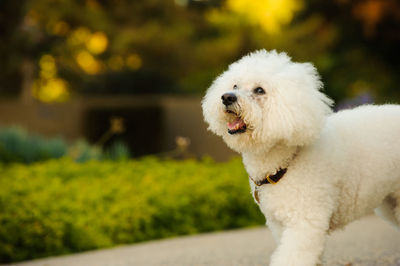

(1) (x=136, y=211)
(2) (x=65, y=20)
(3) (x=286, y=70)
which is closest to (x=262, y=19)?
(2) (x=65, y=20)

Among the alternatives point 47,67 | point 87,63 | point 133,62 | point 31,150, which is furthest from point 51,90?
point 31,150

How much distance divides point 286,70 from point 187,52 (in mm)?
10319

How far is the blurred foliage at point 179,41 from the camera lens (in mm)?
13102

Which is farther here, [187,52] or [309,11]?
[309,11]

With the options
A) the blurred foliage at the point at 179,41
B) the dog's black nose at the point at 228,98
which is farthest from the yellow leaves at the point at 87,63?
the dog's black nose at the point at 228,98

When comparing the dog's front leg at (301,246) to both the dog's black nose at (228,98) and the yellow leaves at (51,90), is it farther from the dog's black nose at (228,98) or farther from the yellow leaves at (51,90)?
the yellow leaves at (51,90)

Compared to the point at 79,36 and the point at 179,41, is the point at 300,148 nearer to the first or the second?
the point at 179,41

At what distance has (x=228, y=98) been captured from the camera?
10.5 ft

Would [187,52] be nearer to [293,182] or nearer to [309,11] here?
[309,11]

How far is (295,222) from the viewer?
121 inches

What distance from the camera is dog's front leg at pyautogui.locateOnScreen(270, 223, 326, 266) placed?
2.94 meters

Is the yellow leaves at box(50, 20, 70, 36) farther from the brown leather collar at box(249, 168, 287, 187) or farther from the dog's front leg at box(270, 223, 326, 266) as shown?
the dog's front leg at box(270, 223, 326, 266)

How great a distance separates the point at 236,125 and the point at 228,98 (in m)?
0.18

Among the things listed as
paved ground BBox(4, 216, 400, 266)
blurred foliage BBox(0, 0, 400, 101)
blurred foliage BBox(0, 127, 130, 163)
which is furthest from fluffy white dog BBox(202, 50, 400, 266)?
blurred foliage BBox(0, 0, 400, 101)
